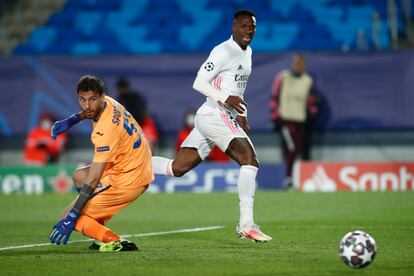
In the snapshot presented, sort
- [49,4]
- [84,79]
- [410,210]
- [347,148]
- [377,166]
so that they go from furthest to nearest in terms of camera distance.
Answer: [49,4] → [347,148] → [377,166] → [410,210] → [84,79]

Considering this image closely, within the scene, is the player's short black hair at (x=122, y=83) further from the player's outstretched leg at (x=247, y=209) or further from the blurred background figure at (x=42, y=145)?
the player's outstretched leg at (x=247, y=209)

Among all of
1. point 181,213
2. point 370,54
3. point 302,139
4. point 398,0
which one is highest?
point 398,0

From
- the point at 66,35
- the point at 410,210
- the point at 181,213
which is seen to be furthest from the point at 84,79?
the point at 66,35

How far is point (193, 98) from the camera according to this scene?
788 inches

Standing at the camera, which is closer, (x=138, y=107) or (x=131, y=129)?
(x=131, y=129)

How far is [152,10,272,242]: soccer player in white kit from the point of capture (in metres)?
10.0

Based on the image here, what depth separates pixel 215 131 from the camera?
33.8ft

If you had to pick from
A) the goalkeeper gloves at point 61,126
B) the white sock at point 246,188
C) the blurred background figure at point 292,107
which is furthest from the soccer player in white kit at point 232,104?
the blurred background figure at point 292,107

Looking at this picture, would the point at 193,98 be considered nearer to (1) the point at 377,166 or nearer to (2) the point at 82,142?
(2) the point at 82,142

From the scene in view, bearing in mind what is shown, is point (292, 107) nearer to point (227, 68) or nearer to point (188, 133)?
point (188, 133)

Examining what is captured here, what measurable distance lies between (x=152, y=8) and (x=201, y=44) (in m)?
1.94

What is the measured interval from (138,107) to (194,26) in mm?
2878

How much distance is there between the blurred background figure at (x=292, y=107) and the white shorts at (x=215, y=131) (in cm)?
812

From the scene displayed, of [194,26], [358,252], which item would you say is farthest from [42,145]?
[358,252]
